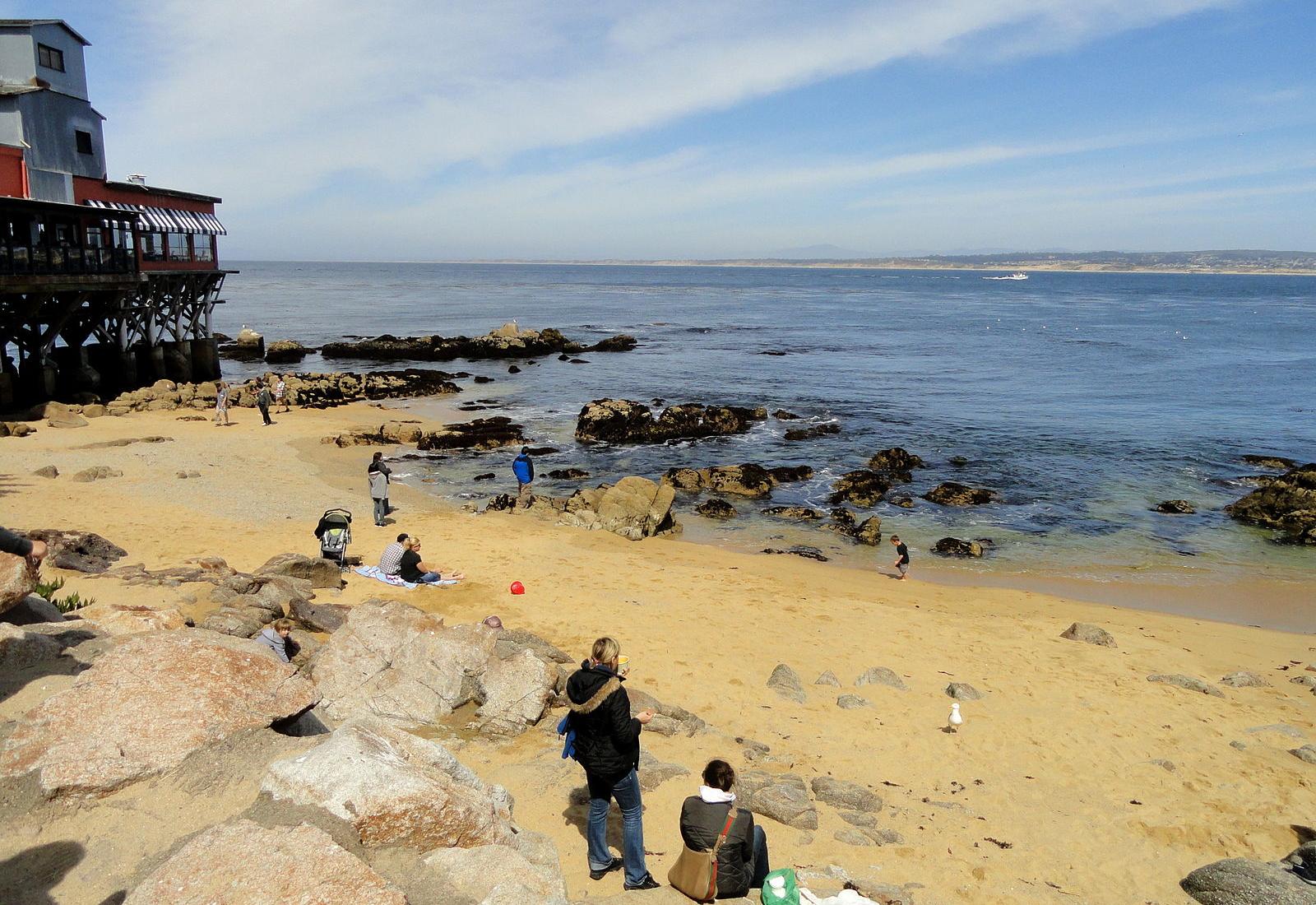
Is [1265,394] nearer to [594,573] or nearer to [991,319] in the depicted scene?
[594,573]

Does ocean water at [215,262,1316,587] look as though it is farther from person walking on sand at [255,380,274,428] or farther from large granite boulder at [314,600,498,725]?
large granite boulder at [314,600,498,725]

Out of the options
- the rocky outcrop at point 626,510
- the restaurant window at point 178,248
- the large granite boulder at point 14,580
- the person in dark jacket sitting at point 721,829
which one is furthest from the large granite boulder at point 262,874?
the restaurant window at point 178,248

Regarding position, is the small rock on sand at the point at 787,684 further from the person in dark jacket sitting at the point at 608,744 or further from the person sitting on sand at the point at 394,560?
the person sitting on sand at the point at 394,560

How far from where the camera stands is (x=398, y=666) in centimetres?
910

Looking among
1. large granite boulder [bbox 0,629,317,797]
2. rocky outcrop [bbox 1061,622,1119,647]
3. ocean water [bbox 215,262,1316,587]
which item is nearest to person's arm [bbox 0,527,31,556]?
large granite boulder [bbox 0,629,317,797]

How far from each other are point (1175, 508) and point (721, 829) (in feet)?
69.6

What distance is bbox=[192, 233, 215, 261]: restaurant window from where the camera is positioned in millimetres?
39000

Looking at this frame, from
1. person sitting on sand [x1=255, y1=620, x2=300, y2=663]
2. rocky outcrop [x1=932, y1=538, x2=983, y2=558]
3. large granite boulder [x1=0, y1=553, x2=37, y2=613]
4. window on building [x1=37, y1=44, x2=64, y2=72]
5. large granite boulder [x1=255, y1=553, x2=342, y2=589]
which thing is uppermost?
window on building [x1=37, y1=44, x2=64, y2=72]

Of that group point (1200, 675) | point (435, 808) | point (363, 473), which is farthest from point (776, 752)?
point (363, 473)

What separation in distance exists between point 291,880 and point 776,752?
6.06 m

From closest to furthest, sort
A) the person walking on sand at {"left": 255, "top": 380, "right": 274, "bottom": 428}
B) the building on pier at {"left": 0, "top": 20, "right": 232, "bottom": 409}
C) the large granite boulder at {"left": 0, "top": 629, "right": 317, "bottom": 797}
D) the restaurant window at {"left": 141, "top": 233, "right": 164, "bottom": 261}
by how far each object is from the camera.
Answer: the large granite boulder at {"left": 0, "top": 629, "right": 317, "bottom": 797}
the building on pier at {"left": 0, "top": 20, "right": 232, "bottom": 409}
the person walking on sand at {"left": 255, "top": 380, "right": 274, "bottom": 428}
the restaurant window at {"left": 141, "top": 233, "right": 164, "bottom": 261}

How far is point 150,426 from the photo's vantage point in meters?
26.6

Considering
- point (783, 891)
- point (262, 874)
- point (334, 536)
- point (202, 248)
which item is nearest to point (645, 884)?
point (783, 891)

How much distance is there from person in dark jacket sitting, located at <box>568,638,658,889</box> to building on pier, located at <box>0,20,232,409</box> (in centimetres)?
2752
